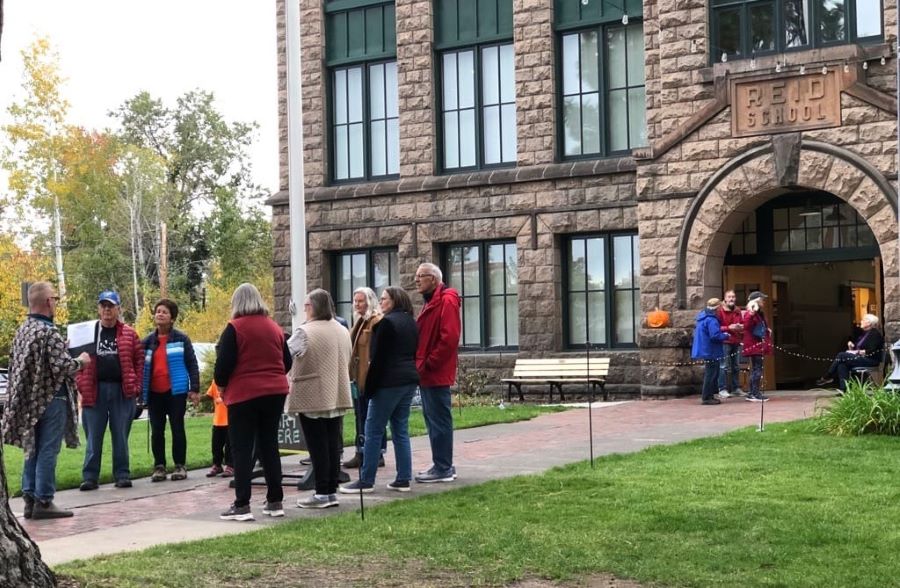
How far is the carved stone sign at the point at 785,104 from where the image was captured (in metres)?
20.5

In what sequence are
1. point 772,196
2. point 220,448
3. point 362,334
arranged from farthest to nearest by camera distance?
1. point 772,196
2. point 220,448
3. point 362,334

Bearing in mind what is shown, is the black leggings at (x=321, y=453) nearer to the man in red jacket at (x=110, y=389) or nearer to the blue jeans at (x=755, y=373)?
the man in red jacket at (x=110, y=389)

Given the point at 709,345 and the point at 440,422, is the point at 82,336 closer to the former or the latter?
the point at 440,422

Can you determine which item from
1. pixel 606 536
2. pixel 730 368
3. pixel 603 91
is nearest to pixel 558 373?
pixel 730 368

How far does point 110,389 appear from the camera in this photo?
13070mm

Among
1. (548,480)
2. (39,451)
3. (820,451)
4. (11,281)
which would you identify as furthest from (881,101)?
(11,281)

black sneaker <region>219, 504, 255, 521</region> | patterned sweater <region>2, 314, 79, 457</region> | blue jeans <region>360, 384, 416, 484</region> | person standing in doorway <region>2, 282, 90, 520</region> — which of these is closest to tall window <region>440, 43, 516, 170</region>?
blue jeans <region>360, 384, 416, 484</region>

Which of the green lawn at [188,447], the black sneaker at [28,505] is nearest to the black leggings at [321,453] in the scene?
the black sneaker at [28,505]

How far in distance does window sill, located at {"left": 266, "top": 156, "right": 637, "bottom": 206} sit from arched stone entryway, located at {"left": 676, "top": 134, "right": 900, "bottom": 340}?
179 centimetres

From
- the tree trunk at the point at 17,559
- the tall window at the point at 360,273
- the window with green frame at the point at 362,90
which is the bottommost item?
the tree trunk at the point at 17,559

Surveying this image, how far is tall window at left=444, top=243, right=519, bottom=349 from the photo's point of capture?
24.7 metres

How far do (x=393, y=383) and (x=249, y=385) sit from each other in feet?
5.89

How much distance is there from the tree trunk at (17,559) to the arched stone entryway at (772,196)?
1531 centimetres

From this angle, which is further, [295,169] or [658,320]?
[658,320]
